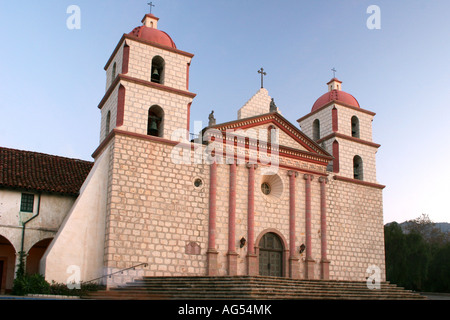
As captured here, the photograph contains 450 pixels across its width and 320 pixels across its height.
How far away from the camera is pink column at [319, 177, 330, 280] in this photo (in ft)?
74.8

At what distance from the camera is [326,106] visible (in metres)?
26.9

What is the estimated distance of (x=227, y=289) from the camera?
616 inches

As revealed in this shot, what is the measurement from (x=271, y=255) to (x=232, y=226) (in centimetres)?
266

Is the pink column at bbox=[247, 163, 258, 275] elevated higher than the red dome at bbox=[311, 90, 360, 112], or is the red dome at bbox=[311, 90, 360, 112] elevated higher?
the red dome at bbox=[311, 90, 360, 112]

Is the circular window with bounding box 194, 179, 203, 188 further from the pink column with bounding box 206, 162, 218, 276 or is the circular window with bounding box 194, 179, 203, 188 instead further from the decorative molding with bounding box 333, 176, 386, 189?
the decorative molding with bounding box 333, 176, 386, 189

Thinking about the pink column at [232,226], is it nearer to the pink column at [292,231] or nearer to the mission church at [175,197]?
the mission church at [175,197]

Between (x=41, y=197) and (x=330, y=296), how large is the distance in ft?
42.8

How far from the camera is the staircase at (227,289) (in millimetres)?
15320

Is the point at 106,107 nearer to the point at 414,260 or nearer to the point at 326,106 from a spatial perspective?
the point at 326,106

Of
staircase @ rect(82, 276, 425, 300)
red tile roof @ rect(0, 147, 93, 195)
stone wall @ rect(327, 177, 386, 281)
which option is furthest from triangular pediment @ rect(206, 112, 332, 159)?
red tile roof @ rect(0, 147, 93, 195)

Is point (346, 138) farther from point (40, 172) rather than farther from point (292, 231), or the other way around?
point (40, 172)

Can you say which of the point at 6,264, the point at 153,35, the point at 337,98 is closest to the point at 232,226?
the point at 153,35

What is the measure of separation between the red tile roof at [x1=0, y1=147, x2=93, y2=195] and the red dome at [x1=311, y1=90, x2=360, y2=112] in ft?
45.0
